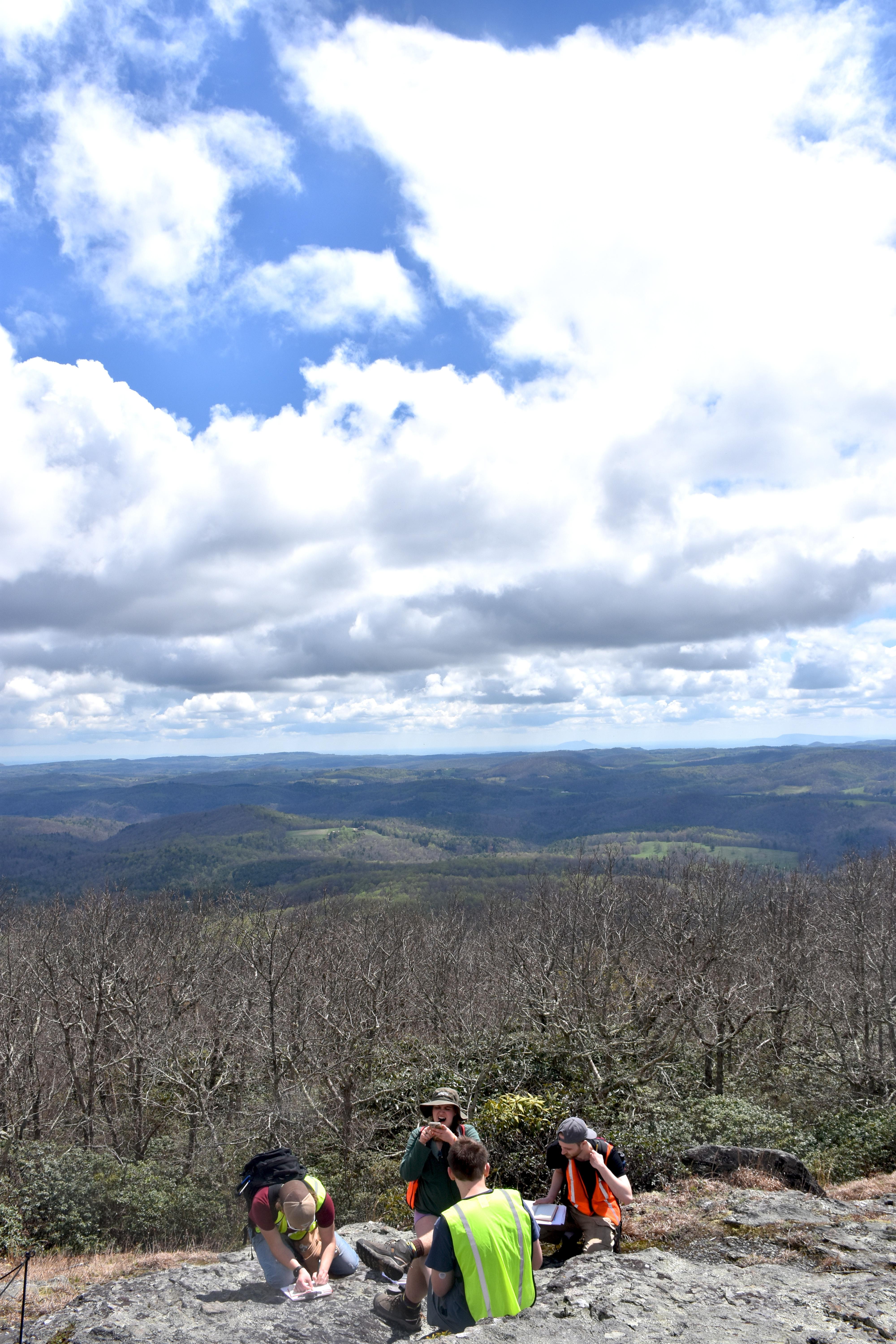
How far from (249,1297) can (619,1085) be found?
48.1ft

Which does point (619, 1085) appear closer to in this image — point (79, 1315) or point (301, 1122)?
point (301, 1122)

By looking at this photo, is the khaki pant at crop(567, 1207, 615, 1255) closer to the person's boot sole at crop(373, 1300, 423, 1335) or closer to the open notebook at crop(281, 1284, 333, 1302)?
the person's boot sole at crop(373, 1300, 423, 1335)

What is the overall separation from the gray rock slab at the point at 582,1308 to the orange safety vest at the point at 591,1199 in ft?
1.34

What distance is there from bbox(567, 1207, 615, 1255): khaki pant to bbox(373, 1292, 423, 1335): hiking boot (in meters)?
2.58

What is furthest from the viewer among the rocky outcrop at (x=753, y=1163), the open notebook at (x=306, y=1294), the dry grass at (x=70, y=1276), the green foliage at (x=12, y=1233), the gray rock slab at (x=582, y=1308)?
the green foliage at (x=12, y=1233)

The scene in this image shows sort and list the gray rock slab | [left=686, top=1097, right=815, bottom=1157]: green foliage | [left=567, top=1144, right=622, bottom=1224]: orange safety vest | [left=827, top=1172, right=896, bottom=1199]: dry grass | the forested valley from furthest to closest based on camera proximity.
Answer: the forested valley
[left=686, top=1097, right=815, bottom=1157]: green foliage
[left=827, top=1172, right=896, bottom=1199]: dry grass
[left=567, top=1144, right=622, bottom=1224]: orange safety vest
the gray rock slab

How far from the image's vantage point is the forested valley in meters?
17.2

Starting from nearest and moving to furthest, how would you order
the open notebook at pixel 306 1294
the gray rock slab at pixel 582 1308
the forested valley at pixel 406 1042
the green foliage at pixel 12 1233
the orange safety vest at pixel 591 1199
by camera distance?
the gray rock slab at pixel 582 1308 → the open notebook at pixel 306 1294 → the orange safety vest at pixel 591 1199 → the green foliage at pixel 12 1233 → the forested valley at pixel 406 1042

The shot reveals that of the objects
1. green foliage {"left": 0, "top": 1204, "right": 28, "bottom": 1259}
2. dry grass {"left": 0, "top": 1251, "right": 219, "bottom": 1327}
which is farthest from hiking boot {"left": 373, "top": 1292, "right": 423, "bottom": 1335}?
green foliage {"left": 0, "top": 1204, "right": 28, "bottom": 1259}

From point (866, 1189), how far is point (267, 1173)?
10275 mm

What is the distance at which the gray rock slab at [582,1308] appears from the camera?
6.43m

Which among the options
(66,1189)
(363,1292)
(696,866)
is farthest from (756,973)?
(363,1292)

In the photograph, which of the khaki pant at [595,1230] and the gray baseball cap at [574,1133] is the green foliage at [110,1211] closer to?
the khaki pant at [595,1230]

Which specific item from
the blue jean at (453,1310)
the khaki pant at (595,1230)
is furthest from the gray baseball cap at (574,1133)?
the blue jean at (453,1310)
